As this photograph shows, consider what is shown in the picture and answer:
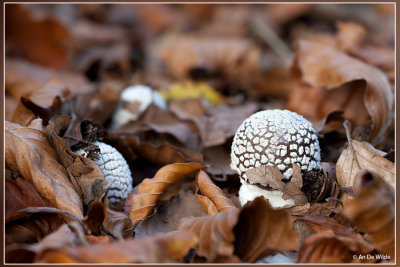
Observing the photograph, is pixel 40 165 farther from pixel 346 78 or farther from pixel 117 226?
pixel 346 78

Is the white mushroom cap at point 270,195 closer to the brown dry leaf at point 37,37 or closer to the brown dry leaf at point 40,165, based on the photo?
the brown dry leaf at point 40,165

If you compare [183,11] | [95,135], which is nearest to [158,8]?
[183,11]

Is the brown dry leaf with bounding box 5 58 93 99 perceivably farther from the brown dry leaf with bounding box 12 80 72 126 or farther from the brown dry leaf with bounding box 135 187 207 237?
the brown dry leaf with bounding box 135 187 207 237

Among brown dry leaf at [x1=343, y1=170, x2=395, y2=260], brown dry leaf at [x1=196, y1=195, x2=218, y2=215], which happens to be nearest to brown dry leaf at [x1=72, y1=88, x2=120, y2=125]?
brown dry leaf at [x1=196, y1=195, x2=218, y2=215]

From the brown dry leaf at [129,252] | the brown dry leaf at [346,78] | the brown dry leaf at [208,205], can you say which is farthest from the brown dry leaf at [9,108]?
the brown dry leaf at [346,78]

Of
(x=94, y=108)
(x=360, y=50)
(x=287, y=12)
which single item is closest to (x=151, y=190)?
(x=94, y=108)

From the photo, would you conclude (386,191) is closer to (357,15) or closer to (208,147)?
(208,147)
